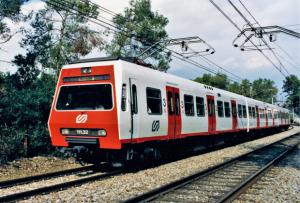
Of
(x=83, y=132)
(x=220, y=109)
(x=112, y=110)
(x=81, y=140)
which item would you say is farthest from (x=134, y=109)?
(x=220, y=109)

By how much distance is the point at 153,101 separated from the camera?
1291 cm

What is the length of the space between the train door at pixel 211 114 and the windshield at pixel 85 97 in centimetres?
868

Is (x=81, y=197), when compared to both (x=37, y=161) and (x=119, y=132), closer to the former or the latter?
(x=119, y=132)

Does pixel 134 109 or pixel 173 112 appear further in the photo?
pixel 173 112

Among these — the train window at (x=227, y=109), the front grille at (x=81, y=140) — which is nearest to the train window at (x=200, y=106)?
the train window at (x=227, y=109)

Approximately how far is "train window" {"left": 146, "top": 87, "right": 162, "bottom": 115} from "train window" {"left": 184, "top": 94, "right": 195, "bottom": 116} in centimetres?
262

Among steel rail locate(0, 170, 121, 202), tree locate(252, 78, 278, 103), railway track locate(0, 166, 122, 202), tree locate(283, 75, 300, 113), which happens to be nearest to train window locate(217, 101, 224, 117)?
railway track locate(0, 166, 122, 202)

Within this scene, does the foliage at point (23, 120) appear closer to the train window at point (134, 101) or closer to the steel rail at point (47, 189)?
the steel rail at point (47, 189)

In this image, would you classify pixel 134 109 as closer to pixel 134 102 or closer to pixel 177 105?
pixel 134 102

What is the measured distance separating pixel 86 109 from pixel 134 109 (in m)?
1.48

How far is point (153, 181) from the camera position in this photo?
1034cm

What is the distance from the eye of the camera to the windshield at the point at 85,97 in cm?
1108

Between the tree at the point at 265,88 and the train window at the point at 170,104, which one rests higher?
the tree at the point at 265,88

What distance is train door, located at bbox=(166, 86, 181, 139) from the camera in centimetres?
1403
